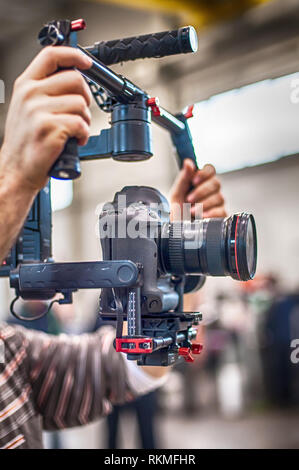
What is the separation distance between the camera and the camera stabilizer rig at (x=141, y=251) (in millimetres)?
586

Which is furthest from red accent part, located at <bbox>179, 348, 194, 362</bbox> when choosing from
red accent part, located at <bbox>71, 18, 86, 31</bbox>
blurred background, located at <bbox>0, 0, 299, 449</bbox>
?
red accent part, located at <bbox>71, 18, 86, 31</bbox>

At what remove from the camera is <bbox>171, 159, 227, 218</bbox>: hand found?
0.83 m

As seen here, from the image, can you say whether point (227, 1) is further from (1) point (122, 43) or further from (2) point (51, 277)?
(2) point (51, 277)

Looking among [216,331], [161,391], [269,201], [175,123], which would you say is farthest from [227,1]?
[161,391]

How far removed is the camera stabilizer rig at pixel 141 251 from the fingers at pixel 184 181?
0.17m

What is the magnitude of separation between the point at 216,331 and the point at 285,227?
3.11 feet

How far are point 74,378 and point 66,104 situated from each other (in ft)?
2.42

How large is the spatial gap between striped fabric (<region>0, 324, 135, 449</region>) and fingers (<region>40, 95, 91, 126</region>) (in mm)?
596

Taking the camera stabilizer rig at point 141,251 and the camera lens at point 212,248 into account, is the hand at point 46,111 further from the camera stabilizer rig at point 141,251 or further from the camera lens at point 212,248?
the camera lens at point 212,248

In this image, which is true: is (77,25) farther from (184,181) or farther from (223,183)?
(223,183)

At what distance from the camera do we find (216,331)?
147 inches

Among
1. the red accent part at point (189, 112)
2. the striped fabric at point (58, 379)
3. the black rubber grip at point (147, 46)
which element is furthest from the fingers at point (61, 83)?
the striped fabric at point (58, 379)

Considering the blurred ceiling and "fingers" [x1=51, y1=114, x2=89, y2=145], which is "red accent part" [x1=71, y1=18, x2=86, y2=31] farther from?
the blurred ceiling

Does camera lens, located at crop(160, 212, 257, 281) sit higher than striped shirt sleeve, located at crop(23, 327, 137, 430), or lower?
higher
